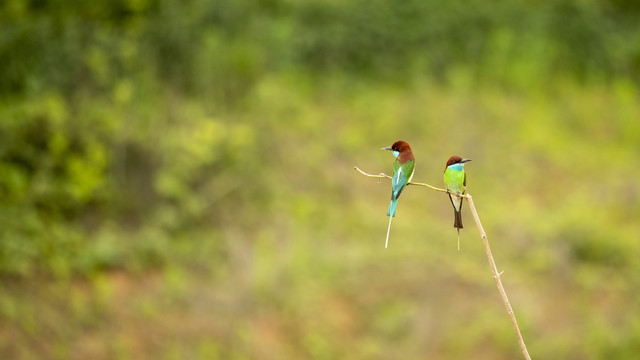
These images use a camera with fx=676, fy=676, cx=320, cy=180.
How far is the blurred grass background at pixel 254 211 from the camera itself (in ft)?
17.4

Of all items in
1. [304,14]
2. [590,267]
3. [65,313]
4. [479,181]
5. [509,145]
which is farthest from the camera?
[304,14]

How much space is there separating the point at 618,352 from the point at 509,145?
415cm

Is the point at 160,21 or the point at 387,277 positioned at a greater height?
the point at 160,21

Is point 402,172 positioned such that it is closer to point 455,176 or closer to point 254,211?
point 455,176

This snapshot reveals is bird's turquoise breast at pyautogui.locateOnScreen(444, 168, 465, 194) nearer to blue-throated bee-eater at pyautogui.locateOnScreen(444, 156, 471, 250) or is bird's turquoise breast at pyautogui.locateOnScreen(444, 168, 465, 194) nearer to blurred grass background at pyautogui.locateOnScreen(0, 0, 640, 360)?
blue-throated bee-eater at pyautogui.locateOnScreen(444, 156, 471, 250)

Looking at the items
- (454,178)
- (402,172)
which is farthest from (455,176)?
(402,172)

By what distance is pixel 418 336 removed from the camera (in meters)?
5.50

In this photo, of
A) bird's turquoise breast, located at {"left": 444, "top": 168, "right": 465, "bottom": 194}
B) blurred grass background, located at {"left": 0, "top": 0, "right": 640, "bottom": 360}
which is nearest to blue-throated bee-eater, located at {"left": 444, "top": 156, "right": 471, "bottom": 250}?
bird's turquoise breast, located at {"left": 444, "top": 168, "right": 465, "bottom": 194}

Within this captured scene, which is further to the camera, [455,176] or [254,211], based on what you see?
[254,211]

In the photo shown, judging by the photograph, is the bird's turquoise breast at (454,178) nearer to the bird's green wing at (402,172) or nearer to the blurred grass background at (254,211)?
the bird's green wing at (402,172)

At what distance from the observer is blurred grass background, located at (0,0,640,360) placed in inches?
208

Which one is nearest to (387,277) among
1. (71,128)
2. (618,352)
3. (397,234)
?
(397,234)

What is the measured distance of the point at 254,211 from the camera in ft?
22.3

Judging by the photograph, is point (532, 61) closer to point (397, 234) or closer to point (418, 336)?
point (397, 234)
